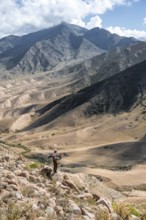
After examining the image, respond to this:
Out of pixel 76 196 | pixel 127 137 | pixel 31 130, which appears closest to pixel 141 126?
pixel 127 137

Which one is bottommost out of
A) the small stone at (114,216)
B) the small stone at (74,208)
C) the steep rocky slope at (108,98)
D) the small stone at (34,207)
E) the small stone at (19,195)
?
the small stone at (114,216)

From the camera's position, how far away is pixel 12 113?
15688 centimetres

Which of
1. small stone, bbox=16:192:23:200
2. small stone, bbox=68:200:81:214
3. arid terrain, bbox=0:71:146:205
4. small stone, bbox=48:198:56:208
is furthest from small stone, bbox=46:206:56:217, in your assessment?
arid terrain, bbox=0:71:146:205

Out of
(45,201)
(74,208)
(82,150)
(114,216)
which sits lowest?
(82,150)

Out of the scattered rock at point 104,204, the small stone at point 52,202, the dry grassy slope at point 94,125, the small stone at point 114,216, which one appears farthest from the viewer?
the dry grassy slope at point 94,125

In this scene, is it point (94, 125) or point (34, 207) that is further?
point (94, 125)

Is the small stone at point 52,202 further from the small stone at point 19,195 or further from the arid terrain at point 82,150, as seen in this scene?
the small stone at point 19,195

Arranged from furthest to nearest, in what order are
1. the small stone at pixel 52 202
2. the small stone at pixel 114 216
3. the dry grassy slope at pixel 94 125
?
the dry grassy slope at pixel 94 125 < the small stone at pixel 114 216 < the small stone at pixel 52 202

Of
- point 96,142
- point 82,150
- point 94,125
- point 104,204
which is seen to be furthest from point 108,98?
point 104,204

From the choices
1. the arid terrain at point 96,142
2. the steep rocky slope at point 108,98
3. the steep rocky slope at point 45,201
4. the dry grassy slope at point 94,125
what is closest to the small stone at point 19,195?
the steep rocky slope at point 45,201

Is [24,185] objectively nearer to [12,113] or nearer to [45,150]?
[45,150]

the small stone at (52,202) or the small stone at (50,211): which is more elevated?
the small stone at (52,202)

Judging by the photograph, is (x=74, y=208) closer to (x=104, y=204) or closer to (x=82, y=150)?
(x=104, y=204)

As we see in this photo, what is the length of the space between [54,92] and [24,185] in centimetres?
18107
